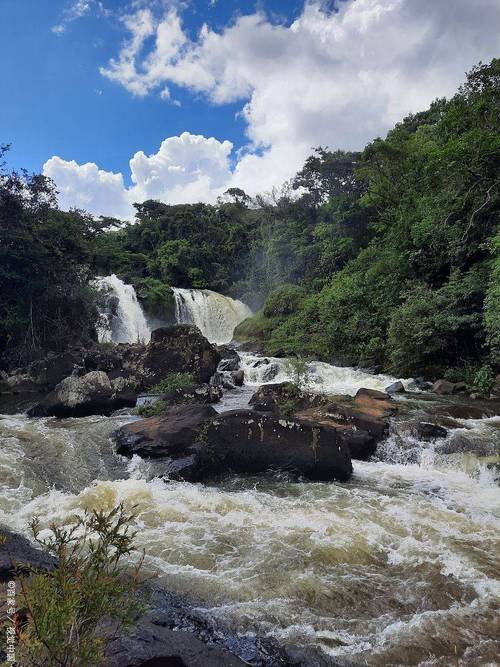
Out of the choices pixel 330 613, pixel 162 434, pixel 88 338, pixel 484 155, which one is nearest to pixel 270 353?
pixel 88 338

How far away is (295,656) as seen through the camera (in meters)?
3.38

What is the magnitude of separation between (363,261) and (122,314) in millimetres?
17125

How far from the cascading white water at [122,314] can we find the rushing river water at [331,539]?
21.2 metres

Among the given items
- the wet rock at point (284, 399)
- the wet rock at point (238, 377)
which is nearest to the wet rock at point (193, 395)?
the wet rock at point (284, 399)

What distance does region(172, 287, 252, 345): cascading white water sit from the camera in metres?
33.6

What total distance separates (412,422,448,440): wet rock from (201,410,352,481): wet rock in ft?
7.34

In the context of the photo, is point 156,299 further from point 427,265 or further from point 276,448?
point 276,448

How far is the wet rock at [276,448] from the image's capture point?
294 inches

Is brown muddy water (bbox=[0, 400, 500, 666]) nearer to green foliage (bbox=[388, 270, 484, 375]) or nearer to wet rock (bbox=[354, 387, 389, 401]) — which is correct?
wet rock (bbox=[354, 387, 389, 401])

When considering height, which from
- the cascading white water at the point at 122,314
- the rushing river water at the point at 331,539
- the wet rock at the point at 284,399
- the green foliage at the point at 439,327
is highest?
the cascading white water at the point at 122,314

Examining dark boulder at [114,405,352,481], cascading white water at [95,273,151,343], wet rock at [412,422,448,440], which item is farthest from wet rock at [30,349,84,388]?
wet rock at [412,422,448,440]

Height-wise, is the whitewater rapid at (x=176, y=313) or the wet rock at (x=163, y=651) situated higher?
the whitewater rapid at (x=176, y=313)

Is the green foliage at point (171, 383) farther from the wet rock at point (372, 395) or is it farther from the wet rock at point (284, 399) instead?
the wet rock at point (372, 395)

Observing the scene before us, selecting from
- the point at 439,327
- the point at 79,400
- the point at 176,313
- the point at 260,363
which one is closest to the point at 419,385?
the point at 439,327
